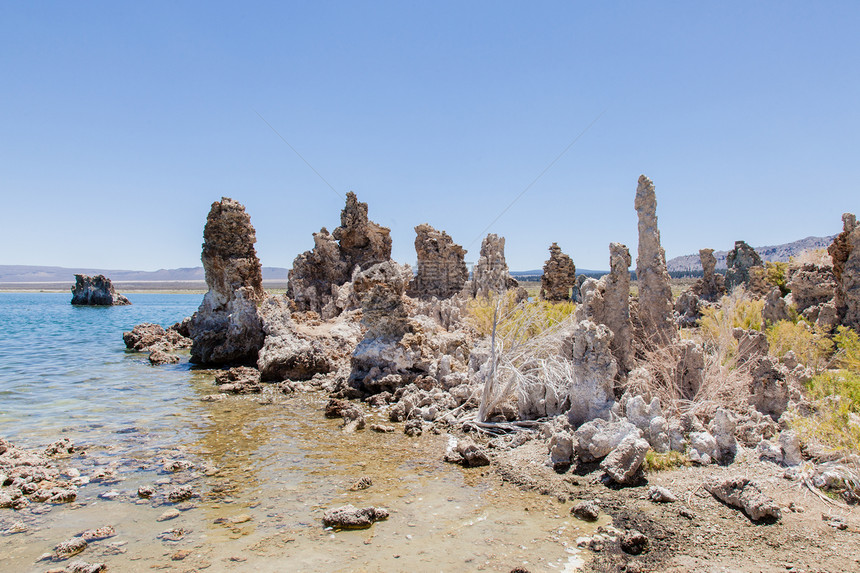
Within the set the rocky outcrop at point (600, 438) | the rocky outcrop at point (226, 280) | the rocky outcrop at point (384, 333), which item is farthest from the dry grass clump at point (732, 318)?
the rocky outcrop at point (226, 280)

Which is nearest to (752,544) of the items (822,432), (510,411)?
(822,432)

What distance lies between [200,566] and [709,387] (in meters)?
6.83

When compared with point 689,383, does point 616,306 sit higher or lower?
higher

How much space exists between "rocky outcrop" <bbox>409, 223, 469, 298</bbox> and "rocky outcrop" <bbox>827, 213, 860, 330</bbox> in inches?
646

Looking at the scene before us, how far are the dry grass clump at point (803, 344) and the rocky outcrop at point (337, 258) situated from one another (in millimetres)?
16683

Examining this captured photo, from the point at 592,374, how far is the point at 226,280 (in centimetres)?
1531

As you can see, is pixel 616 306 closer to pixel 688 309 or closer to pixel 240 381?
pixel 240 381

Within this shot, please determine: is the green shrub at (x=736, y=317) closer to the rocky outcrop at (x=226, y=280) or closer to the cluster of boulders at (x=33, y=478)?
the cluster of boulders at (x=33, y=478)

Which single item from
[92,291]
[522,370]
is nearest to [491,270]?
[522,370]

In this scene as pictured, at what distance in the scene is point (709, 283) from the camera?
27.4 m

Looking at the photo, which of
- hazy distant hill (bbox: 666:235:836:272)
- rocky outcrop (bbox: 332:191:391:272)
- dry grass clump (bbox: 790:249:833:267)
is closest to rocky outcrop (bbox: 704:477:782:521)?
dry grass clump (bbox: 790:249:833:267)

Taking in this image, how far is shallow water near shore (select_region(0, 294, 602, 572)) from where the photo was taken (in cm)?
482

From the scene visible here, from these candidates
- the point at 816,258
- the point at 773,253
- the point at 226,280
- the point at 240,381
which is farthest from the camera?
the point at 773,253

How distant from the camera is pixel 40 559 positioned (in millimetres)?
4875
